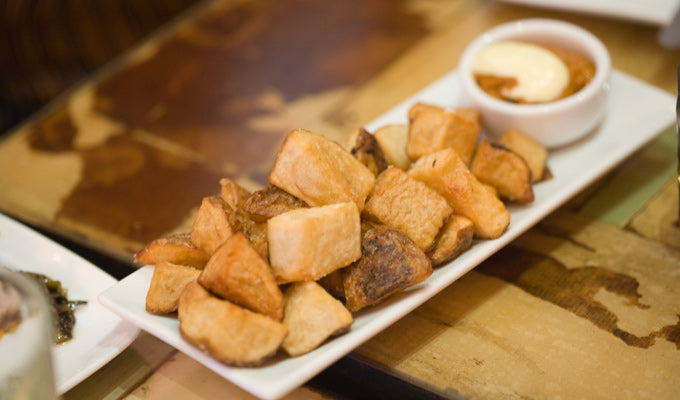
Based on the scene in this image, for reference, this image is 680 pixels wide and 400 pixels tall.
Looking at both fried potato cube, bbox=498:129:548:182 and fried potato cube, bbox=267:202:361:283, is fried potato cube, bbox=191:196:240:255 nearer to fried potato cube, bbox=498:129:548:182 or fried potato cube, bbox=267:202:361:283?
fried potato cube, bbox=267:202:361:283

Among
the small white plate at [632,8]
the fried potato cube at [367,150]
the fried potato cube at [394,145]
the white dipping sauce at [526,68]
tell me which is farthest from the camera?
the small white plate at [632,8]

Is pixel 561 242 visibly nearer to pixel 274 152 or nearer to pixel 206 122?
pixel 274 152

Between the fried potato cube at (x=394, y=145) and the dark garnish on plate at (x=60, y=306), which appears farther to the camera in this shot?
the fried potato cube at (x=394, y=145)

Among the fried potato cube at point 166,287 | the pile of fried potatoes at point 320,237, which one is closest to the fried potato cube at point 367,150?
the pile of fried potatoes at point 320,237

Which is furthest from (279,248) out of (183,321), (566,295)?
(566,295)

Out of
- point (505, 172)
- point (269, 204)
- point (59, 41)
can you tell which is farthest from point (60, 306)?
point (59, 41)

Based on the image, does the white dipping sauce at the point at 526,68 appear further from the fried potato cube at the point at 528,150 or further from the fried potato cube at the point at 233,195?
the fried potato cube at the point at 233,195

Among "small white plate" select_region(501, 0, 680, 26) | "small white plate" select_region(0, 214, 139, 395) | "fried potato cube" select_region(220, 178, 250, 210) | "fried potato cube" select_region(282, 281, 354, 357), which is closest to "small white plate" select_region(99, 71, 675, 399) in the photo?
"fried potato cube" select_region(282, 281, 354, 357)
